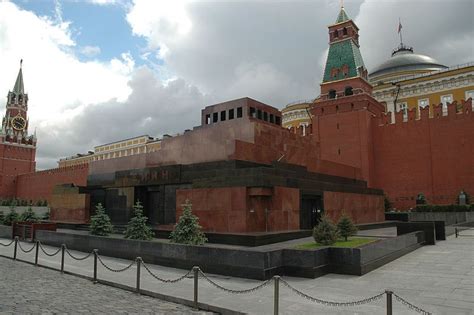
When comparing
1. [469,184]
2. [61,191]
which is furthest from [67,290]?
[469,184]

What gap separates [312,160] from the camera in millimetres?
16500

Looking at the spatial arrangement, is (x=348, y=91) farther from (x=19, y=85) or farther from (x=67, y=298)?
(x=19, y=85)

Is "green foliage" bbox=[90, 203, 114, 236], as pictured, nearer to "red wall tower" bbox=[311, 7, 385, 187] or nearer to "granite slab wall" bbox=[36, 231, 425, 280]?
"granite slab wall" bbox=[36, 231, 425, 280]

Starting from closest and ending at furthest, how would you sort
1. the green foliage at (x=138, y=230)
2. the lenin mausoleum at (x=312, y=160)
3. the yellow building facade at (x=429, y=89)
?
the green foliage at (x=138, y=230) < the lenin mausoleum at (x=312, y=160) < the yellow building facade at (x=429, y=89)

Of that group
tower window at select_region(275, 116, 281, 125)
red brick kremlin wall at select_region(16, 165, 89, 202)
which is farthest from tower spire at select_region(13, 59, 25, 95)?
tower window at select_region(275, 116, 281, 125)

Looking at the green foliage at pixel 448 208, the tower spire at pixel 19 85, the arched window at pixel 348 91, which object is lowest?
the green foliage at pixel 448 208

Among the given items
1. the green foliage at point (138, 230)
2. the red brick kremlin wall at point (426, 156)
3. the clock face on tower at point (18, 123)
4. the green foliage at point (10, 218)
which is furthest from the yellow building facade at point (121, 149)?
the green foliage at point (138, 230)

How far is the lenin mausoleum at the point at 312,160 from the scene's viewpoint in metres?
11.7

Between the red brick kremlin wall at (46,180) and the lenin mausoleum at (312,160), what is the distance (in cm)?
27

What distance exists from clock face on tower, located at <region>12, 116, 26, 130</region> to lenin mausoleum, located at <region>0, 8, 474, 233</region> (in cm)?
1671

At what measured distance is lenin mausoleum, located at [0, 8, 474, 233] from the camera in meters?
11.7

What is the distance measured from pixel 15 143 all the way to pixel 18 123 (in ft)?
13.8

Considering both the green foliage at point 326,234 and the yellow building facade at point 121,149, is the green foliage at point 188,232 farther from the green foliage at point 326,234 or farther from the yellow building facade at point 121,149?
the yellow building facade at point 121,149

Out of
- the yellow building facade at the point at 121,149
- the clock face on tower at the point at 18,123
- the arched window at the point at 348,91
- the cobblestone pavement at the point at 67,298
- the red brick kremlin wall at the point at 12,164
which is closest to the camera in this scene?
the cobblestone pavement at the point at 67,298
